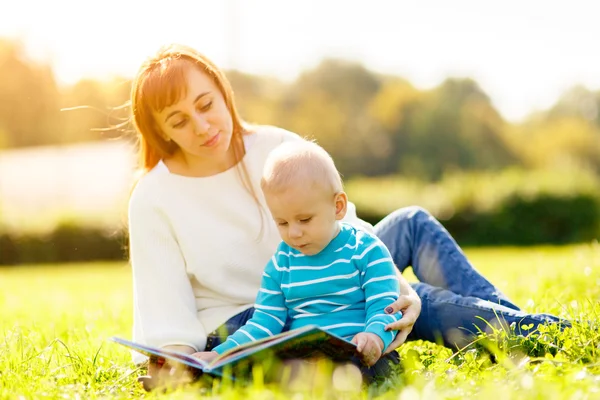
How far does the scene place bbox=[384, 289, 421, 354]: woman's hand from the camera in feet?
8.46

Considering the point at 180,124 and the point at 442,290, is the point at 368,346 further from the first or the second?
the point at 180,124

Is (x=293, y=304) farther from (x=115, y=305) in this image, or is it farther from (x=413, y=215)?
(x=115, y=305)

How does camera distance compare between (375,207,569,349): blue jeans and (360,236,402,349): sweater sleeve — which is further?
(375,207,569,349): blue jeans

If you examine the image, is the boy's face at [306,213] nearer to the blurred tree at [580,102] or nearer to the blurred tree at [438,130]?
the blurred tree at [438,130]

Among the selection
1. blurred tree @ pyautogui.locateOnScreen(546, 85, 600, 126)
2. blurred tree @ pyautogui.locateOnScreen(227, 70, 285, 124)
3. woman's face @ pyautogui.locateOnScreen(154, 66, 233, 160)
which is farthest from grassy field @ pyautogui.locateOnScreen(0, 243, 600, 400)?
blurred tree @ pyautogui.locateOnScreen(546, 85, 600, 126)

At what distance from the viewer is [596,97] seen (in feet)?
138

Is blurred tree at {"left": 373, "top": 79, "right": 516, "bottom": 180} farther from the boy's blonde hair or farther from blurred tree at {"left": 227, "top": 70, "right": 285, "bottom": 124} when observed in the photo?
the boy's blonde hair

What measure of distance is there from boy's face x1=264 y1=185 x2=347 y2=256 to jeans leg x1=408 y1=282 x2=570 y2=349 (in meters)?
0.74

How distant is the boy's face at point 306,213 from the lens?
2.55 m

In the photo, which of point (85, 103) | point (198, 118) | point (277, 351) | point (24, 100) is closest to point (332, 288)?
point (277, 351)

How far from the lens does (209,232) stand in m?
3.34

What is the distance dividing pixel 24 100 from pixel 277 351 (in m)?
25.6

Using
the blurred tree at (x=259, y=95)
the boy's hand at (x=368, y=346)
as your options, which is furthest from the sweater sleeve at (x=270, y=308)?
the blurred tree at (x=259, y=95)

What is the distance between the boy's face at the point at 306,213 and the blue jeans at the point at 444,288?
753 millimetres
